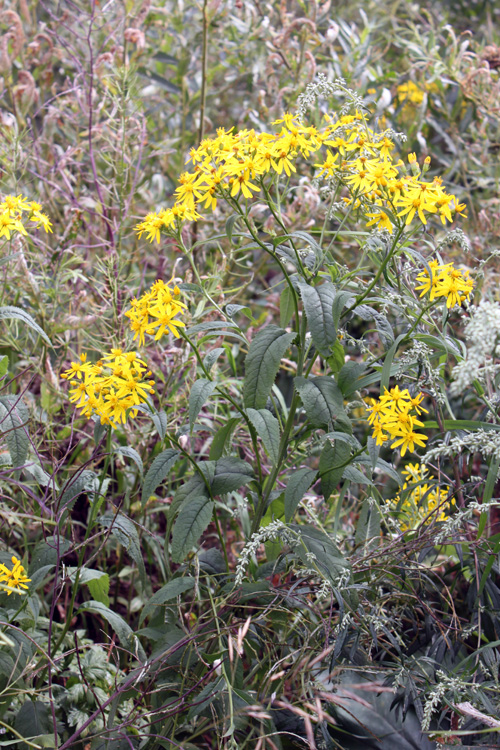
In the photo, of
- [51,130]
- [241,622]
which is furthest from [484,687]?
[51,130]

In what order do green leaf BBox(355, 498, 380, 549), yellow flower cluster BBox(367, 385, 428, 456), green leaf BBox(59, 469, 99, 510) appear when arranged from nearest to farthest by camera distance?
yellow flower cluster BBox(367, 385, 428, 456), green leaf BBox(59, 469, 99, 510), green leaf BBox(355, 498, 380, 549)

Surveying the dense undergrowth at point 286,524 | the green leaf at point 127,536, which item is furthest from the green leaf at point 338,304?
the green leaf at point 127,536

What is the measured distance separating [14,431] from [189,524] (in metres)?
0.33

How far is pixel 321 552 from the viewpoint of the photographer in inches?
41.7

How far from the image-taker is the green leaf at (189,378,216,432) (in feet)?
3.38

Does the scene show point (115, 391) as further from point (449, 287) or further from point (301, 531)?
point (449, 287)

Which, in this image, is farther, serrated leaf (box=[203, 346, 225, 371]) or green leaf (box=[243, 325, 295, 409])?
serrated leaf (box=[203, 346, 225, 371])

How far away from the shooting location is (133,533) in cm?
115

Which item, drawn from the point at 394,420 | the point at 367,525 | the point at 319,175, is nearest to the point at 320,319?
the point at 394,420

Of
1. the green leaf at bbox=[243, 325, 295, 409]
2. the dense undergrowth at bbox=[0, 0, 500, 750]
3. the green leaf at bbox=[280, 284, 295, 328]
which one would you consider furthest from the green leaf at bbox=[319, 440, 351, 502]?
the green leaf at bbox=[280, 284, 295, 328]

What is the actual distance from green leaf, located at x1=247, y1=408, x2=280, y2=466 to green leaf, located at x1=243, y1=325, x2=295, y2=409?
1cm

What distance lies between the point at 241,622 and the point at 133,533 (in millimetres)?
248

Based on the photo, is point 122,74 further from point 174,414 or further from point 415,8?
point 415,8

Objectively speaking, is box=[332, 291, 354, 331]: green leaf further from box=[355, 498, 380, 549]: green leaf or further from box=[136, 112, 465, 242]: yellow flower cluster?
box=[355, 498, 380, 549]: green leaf
